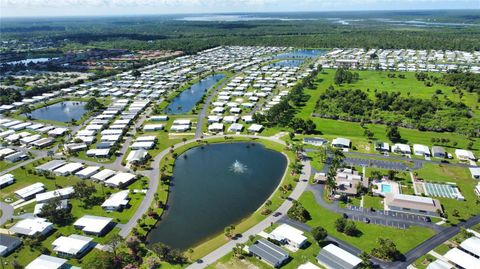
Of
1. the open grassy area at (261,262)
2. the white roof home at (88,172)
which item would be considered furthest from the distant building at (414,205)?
the white roof home at (88,172)

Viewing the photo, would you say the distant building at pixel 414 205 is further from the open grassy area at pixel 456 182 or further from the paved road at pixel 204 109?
the paved road at pixel 204 109

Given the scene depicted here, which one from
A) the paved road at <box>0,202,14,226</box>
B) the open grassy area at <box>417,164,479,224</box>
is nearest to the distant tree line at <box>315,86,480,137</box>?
the open grassy area at <box>417,164,479,224</box>

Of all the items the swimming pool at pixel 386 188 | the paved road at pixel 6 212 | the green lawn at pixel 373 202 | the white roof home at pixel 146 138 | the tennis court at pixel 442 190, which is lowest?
the tennis court at pixel 442 190

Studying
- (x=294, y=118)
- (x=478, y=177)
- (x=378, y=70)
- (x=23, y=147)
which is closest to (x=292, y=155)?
(x=294, y=118)

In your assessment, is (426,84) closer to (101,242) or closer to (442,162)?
(442,162)

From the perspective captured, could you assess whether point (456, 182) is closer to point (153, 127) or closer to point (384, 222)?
point (384, 222)

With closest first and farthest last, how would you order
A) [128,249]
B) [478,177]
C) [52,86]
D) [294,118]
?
[128,249] < [478,177] < [294,118] < [52,86]

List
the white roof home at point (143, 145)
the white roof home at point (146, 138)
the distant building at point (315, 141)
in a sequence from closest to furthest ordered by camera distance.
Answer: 1. the white roof home at point (143, 145)
2. the distant building at point (315, 141)
3. the white roof home at point (146, 138)

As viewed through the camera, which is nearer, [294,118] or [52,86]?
[294,118]
